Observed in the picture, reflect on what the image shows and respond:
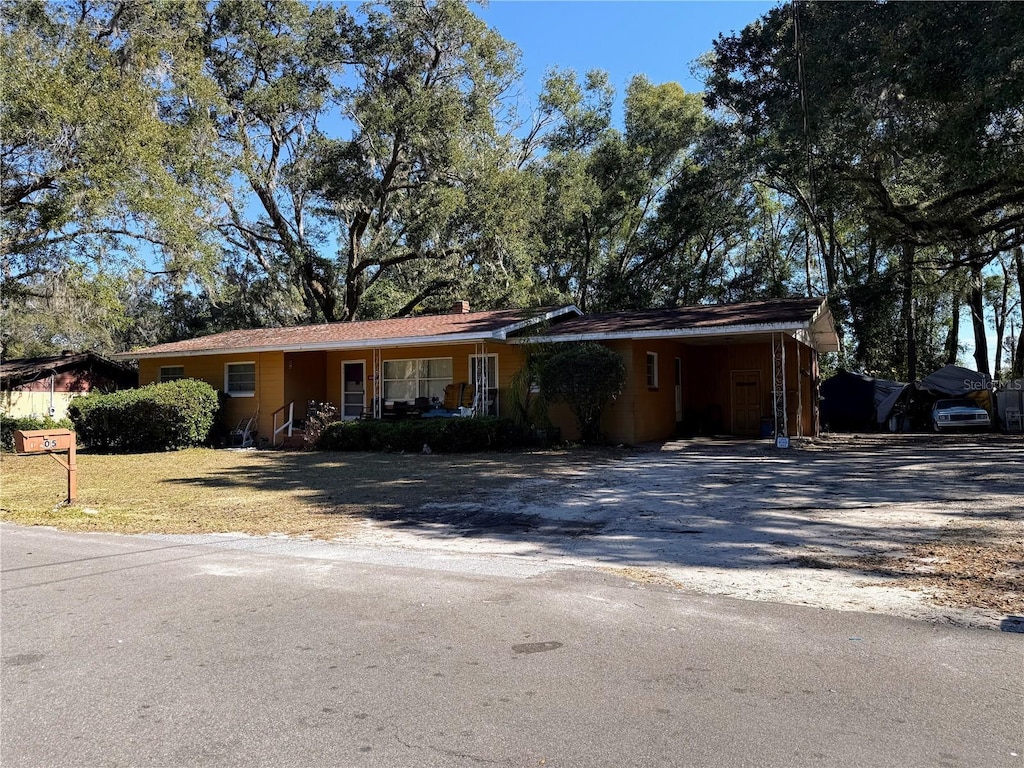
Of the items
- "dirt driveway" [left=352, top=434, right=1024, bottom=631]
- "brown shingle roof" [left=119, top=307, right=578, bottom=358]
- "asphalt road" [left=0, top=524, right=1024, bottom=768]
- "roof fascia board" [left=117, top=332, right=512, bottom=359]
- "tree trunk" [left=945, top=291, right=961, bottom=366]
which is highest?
"tree trunk" [left=945, top=291, right=961, bottom=366]

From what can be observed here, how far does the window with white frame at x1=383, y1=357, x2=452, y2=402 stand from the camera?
811 inches

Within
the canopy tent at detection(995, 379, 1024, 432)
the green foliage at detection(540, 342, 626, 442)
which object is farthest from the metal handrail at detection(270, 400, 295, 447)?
the canopy tent at detection(995, 379, 1024, 432)

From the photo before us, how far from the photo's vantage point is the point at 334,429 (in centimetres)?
1898

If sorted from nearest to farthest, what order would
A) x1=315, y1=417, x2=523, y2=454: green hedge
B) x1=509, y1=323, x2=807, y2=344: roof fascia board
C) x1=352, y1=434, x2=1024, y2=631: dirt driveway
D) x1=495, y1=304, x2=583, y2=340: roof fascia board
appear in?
x1=352, y1=434, x2=1024, y2=631: dirt driveway, x1=509, y1=323, x2=807, y2=344: roof fascia board, x1=315, y1=417, x2=523, y2=454: green hedge, x1=495, y1=304, x2=583, y2=340: roof fascia board

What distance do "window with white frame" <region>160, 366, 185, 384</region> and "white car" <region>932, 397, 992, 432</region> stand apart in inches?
991

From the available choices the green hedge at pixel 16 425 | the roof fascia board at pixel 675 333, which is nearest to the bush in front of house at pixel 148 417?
the green hedge at pixel 16 425

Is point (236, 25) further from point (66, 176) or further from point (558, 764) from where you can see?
point (558, 764)

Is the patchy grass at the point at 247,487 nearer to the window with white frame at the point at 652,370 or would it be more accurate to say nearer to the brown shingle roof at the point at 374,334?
the brown shingle roof at the point at 374,334

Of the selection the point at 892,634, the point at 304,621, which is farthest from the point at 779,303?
the point at 304,621

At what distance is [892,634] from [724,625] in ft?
3.35

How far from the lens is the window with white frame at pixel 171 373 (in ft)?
78.3

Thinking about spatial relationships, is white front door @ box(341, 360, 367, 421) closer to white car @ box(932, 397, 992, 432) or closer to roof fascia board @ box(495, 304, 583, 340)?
roof fascia board @ box(495, 304, 583, 340)

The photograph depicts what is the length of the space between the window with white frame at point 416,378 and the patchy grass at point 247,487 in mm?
3872

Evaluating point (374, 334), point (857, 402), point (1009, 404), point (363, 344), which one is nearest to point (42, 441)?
point (363, 344)
